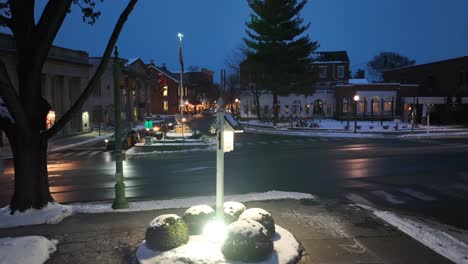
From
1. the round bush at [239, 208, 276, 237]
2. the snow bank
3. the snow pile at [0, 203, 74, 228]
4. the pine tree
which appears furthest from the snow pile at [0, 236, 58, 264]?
the pine tree

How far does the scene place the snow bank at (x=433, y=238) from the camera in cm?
726

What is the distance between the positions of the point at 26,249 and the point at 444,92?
58.5 meters

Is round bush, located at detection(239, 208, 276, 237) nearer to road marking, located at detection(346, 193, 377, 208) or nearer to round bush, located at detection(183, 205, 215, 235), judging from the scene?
round bush, located at detection(183, 205, 215, 235)

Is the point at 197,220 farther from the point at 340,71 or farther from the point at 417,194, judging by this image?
the point at 340,71

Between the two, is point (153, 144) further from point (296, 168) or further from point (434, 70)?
point (434, 70)

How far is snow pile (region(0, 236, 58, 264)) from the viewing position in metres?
6.80

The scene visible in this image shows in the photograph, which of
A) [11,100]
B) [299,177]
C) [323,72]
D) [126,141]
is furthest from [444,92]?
[11,100]

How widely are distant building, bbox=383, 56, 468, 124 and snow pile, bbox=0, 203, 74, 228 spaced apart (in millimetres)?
47498

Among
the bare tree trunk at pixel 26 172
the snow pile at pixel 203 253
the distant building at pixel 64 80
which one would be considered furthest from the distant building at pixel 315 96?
the snow pile at pixel 203 253

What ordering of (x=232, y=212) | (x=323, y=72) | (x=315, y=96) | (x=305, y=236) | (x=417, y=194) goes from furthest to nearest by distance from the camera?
1. (x=323, y=72)
2. (x=315, y=96)
3. (x=417, y=194)
4. (x=232, y=212)
5. (x=305, y=236)

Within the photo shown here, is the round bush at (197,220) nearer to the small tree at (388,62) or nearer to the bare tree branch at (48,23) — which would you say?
the bare tree branch at (48,23)

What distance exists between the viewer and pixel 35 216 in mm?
9492

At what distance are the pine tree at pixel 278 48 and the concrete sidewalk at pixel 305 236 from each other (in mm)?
41629

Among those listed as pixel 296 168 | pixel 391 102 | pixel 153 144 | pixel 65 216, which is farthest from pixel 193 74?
pixel 65 216
